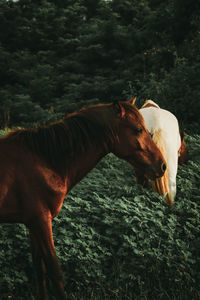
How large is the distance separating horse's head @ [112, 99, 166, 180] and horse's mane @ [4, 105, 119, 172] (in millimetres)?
85

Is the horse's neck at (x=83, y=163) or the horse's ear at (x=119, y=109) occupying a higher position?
the horse's ear at (x=119, y=109)

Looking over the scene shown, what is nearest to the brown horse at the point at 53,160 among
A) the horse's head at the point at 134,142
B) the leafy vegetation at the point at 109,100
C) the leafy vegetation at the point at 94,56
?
the horse's head at the point at 134,142

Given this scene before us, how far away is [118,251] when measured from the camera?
3.58 meters

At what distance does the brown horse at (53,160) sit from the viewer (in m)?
2.47

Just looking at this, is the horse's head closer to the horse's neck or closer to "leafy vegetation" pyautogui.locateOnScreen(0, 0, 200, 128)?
the horse's neck

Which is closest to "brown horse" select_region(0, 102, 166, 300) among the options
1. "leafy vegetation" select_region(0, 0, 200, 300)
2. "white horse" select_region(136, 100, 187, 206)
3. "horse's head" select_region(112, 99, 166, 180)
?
"horse's head" select_region(112, 99, 166, 180)

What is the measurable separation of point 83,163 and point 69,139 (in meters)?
0.22

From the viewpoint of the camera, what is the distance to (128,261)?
11.8 ft

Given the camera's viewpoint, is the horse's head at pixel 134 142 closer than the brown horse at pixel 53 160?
No

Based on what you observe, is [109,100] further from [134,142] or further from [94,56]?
[134,142]

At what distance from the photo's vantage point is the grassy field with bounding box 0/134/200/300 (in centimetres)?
329

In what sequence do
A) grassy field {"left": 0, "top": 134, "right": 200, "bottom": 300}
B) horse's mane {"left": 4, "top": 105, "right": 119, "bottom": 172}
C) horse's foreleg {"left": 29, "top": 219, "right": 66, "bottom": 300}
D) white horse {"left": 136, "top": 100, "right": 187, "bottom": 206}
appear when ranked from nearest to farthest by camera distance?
1. horse's foreleg {"left": 29, "top": 219, "right": 66, "bottom": 300}
2. horse's mane {"left": 4, "top": 105, "right": 119, "bottom": 172}
3. grassy field {"left": 0, "top": 134, "right": 200, "bottom": 300}
4. white horse {"left": 136, "top": 100, "right": 187, "bottom": 206}

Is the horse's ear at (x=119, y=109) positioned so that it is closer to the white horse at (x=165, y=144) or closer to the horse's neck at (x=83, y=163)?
the horse's neck at (x=83, y=163)

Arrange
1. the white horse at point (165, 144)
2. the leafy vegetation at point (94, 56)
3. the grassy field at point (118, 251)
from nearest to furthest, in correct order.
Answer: the grassy field at point (118, 251) < the white horse at point (165, 144) < the leafy vegetation at point (94, 56)
